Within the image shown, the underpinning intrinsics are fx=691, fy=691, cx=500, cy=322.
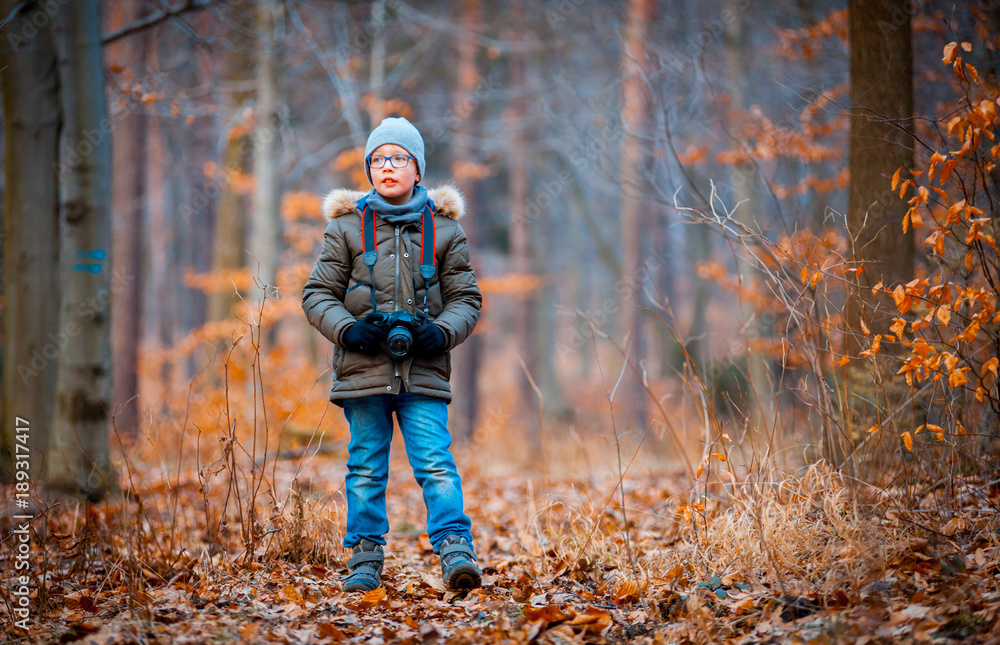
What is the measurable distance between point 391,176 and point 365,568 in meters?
1.75

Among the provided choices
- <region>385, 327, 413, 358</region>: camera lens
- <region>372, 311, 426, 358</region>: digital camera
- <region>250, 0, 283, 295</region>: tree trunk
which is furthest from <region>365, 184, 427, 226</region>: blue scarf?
<region>250, 0, 283, 295</region>: tree trunk

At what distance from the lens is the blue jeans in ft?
10.1

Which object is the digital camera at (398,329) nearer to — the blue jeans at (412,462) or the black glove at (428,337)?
the black glove at (428,337)

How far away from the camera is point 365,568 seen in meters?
3.02

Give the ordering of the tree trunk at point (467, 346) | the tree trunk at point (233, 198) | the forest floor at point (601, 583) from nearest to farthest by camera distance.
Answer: the forest floor at point (601, 583), the tree trunk at point (233, 198), the tree trunk at point (467, 346)

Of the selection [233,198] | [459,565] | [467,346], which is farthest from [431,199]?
[467,346]

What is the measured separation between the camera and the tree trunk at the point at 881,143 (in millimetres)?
3998

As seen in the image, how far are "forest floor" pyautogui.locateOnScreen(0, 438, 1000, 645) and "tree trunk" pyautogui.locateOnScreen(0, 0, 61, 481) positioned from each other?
234 centimetres

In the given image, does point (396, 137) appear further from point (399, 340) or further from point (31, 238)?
point (31, 238)

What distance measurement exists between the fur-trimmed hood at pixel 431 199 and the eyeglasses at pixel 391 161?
0.15 meters

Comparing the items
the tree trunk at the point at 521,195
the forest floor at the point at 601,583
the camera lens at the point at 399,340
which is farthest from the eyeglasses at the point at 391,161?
the tree trunk at the point at 521,195

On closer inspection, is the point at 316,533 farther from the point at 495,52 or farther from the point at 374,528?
the point at 495,52

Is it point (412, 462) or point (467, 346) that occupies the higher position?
point (467, 346)

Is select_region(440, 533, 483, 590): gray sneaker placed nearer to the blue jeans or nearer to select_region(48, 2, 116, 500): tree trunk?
the blue jeans
